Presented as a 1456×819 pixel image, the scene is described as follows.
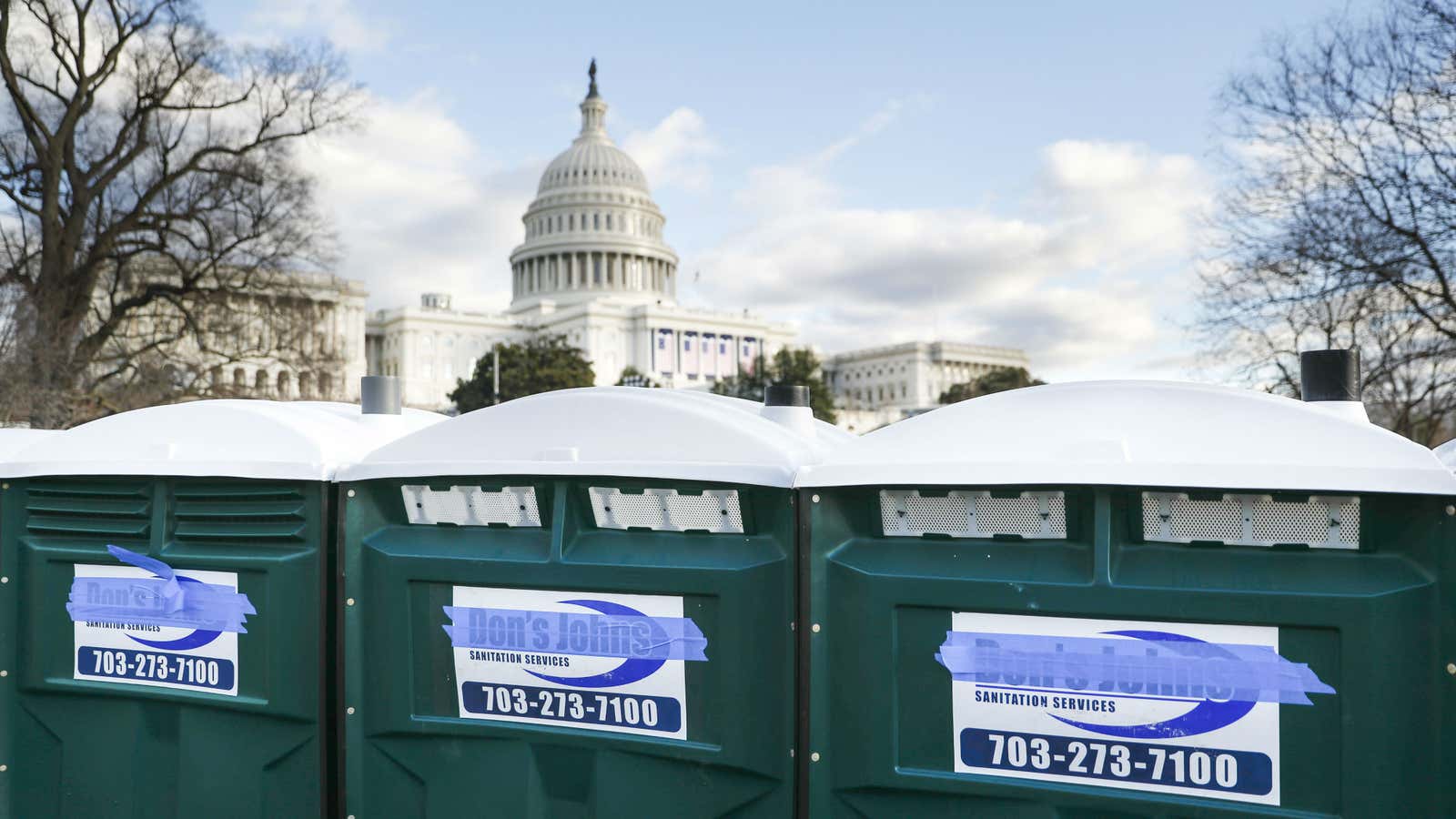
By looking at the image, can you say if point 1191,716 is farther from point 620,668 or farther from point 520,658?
point 520,658

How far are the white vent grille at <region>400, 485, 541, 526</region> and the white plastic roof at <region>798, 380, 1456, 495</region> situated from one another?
2.95 feet

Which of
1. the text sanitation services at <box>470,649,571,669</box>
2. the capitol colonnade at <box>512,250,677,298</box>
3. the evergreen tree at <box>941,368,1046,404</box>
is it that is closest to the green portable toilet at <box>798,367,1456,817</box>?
the text sanitation services at <box>470,649,571,669</box>

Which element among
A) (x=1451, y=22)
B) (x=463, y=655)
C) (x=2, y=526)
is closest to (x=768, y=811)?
(x=463, y=655)

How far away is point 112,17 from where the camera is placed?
20.2 meters

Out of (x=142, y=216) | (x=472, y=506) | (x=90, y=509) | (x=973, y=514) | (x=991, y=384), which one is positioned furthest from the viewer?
(x=991, y=384)

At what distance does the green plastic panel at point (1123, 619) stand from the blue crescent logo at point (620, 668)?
0.46 meters

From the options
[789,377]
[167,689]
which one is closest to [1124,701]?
[167,689]

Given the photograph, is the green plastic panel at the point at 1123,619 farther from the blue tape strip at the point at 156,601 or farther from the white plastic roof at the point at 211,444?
the blue tape strip at the point at 156,601

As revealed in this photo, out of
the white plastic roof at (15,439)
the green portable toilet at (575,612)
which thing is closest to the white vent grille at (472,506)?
the green portable toilet at (575,612)

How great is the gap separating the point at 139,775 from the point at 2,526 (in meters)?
1.06

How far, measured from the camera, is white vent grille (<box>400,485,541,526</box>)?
332 centimetres

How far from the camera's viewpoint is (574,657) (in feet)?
10.5

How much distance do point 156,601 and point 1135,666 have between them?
3134mm

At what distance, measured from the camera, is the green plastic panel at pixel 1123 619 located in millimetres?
2500
